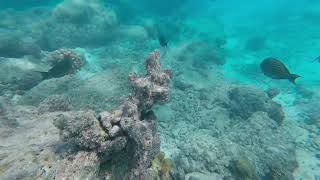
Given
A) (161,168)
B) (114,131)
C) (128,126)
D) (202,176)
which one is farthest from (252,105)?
(114,131)

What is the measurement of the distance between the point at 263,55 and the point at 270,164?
33.9ft

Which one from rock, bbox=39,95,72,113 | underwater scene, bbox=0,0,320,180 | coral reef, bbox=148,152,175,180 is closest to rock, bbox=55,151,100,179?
underwater scene, bbox=0,0,320,180

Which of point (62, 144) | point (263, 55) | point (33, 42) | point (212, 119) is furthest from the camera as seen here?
point (263, 55)

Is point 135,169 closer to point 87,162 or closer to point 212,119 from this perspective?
point 87,162

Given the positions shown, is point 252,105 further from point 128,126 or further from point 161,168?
point 128,126

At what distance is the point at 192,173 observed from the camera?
270 inches

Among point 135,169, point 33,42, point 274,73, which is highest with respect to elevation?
point 33,42

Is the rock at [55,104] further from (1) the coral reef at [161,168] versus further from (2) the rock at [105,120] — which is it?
(2) the rock at [105,120]

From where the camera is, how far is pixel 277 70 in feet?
21.4

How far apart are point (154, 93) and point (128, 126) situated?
2.69ft

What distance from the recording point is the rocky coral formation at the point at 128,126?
3.73 meters

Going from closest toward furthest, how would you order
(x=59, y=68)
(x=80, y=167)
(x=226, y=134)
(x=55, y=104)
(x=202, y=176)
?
1. (x=80, y=167)
2. (x=202, y=176)
3. (x=59, y=68)
4. (x=55, y=104)
5. (x=226, y=134)

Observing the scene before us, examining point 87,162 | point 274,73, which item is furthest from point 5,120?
point 274,73

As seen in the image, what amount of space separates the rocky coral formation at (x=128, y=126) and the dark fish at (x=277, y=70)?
294cm
